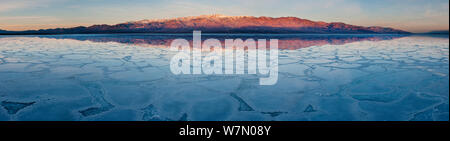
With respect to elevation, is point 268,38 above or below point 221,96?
above

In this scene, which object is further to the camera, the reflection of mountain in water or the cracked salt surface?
the reflection of mountain in water

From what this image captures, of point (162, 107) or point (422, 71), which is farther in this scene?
point (422, 71)

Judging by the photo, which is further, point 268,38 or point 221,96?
point 268,38

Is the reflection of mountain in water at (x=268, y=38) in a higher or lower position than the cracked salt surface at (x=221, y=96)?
higher

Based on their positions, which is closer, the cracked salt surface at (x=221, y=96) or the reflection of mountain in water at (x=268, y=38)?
the cracked salt surface at (x=221, y=96)

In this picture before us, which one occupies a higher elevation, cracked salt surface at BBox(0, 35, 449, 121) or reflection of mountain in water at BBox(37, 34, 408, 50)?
reflection of mountain in water at BBox(37, 34, 408, 50)
